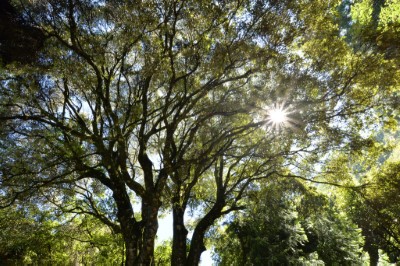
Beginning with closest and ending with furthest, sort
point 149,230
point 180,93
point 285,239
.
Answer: point 149,230
point 180,93
point 285,239

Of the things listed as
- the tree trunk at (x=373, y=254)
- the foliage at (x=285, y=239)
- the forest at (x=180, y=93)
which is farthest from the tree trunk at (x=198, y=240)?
the tree trunk at (x=373, y=254)

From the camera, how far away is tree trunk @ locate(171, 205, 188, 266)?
1160 cm

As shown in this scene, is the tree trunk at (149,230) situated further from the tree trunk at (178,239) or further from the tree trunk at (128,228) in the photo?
the tree trunk at (178,239)

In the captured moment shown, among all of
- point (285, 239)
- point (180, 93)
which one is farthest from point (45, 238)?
point (285, 239)

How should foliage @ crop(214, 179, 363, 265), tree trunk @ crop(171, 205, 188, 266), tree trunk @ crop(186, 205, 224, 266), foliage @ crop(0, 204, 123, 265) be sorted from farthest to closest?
foliage @ crop(214, 179, 363, 265) → foliage @ crop(0, 204, 123, 265) → tree trunk @ crop(186, 205, 224, 266) → tree trunk @ crop(171, 205, 188, 266)

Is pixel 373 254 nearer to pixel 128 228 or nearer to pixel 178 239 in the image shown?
pixel 178 239

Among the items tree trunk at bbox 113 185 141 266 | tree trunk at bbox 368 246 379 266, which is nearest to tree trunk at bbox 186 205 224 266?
tree trunk at bbox 113 185 141 266

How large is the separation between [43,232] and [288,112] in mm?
12325

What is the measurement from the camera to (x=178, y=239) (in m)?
11.9

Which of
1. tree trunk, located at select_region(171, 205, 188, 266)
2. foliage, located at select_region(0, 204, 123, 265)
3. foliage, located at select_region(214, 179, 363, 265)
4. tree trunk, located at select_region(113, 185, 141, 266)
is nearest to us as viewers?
tree trunk, located at select_region(113, 185, 141, 266)

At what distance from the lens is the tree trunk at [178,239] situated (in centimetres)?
1160

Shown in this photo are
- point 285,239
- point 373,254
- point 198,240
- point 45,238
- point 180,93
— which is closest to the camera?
point 180,93

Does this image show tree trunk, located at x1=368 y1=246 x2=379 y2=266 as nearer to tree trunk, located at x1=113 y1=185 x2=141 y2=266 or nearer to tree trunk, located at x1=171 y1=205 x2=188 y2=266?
tree trunk, located at x1=171 y1=205 x2=188 y2=266

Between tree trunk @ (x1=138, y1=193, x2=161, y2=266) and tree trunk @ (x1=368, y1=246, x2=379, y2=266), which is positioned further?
tree trunk @ (x1=368, y1=246, x2=379, y2=266)
